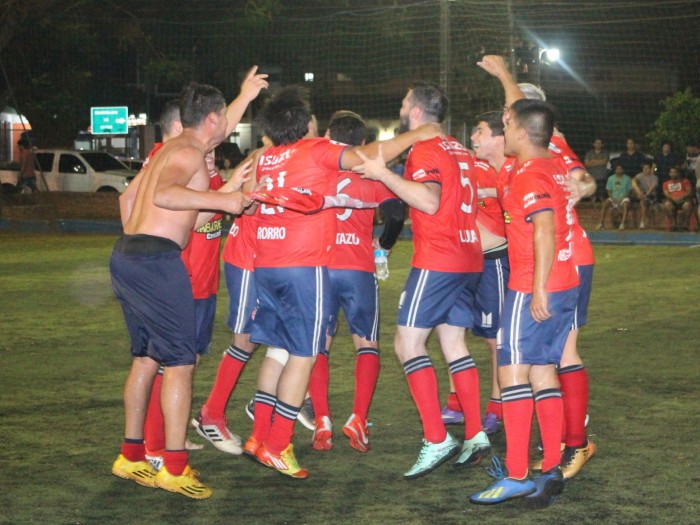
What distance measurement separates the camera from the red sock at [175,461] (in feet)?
17.7

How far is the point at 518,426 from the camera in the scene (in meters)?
5.25

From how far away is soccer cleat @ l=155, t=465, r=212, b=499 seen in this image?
17.5 ft

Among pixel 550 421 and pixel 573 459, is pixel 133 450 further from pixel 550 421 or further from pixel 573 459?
pixel 573 459

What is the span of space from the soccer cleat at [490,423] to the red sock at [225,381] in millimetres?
1523

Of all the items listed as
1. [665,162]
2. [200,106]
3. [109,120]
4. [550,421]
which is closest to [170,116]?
[200,106]

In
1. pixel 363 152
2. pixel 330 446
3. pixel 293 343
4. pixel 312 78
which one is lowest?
pixel 330 446

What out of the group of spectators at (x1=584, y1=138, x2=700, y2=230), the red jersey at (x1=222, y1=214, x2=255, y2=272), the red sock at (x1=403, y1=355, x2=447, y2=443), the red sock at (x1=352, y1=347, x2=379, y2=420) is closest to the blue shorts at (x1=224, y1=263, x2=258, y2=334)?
the red jersey at (x1=222, y1=214, x2=255, y2=272)

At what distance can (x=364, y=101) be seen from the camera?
3153cm

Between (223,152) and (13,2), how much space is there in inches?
372

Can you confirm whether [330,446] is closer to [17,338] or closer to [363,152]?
[363,152]

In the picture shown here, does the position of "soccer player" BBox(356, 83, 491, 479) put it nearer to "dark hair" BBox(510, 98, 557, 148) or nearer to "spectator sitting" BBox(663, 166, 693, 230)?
"dark hair" BBox(510, 98, 557, 148)

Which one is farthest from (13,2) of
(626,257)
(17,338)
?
(17,338)

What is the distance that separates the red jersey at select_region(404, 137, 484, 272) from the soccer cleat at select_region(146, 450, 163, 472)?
5.61 ft

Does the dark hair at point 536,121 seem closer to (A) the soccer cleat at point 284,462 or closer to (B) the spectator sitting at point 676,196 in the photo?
(A) the soccer cleat at point 284,462
